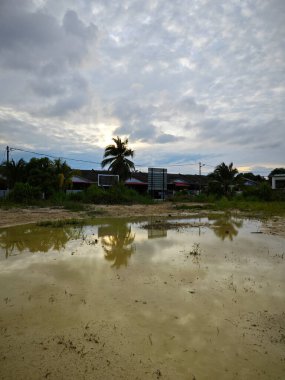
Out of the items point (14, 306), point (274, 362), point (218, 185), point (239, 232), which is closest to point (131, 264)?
point (14, 306)

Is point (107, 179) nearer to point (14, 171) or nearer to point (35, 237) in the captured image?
point (14, 171)

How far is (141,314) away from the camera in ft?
14.3

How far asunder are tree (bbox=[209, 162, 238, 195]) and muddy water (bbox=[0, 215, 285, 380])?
24241 mm

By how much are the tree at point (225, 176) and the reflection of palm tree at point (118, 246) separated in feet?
70.4

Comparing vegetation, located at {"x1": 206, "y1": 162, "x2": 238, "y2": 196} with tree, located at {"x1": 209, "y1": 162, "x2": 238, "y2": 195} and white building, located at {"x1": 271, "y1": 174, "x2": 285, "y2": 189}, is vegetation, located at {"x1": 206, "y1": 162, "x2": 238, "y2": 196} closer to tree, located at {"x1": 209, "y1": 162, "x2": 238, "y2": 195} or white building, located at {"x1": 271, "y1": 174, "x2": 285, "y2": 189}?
tree, located at {"x1": 209, "y1": 162, "x2": 238, "y2": 195}

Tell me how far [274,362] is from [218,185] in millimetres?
30538

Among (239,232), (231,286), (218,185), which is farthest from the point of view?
(218,185)

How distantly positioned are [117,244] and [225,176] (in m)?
24.9

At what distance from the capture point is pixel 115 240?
34.4 ft

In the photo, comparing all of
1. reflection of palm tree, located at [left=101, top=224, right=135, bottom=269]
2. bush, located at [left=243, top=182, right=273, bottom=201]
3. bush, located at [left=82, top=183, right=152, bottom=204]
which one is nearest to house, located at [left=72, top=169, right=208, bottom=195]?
bush, located at [left=82, top=183, right=152, bottom=204]

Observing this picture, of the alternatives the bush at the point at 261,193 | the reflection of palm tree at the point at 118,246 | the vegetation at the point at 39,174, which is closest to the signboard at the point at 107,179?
the vegetation at the point at 39,174

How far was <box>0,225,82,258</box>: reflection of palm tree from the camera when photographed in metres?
8.92

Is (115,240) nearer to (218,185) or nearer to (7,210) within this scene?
(7,210)

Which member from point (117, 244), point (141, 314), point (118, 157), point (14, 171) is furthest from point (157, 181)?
point (141, 314)
